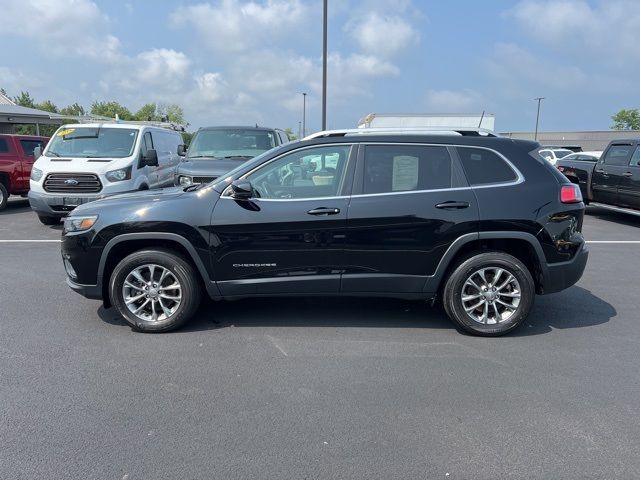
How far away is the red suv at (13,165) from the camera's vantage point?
1255cm

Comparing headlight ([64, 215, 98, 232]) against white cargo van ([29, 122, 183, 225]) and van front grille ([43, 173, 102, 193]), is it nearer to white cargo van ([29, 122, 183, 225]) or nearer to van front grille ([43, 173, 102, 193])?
white cargo van ([29, 122, 183, 225])

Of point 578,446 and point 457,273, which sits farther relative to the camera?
point 457,273

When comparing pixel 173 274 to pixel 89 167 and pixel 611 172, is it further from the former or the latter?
pixel 611 172

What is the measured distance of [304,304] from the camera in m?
5.48

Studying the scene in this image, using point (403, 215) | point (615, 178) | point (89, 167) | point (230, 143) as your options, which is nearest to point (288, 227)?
point (403, 215)

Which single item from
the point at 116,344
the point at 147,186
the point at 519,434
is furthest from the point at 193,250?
the point at 147,186


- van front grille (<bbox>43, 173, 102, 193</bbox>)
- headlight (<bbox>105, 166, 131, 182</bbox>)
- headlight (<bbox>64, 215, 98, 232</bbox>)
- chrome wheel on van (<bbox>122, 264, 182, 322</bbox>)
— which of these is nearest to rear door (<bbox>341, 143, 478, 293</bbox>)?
chrome wheel on van (<bbox>122, 264, 182, 322</bbox>)

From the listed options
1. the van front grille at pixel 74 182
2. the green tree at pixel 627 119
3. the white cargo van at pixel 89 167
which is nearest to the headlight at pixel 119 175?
the white cargo van at pixel 89 167

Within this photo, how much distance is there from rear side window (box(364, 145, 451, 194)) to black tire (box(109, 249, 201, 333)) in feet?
5.93

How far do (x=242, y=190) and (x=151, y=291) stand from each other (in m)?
1.28

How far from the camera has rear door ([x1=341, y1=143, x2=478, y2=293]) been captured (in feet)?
14.6

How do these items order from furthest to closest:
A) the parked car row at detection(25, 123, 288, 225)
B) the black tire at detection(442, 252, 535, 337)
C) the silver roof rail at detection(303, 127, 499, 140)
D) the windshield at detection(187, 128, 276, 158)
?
→ 1. the windshield at detection(187, 128, 276, 158)
2. the parked car row at detection(25, 123, 288, 225)
3. the silver roof rail at detection(303, 127, 499, 140)
4. the black tire at detection(442, 252, 535, 337)

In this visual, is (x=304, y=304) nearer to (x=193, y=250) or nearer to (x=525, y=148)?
(x=193, y=250)

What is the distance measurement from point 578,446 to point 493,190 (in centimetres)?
227
